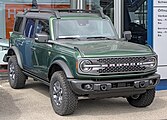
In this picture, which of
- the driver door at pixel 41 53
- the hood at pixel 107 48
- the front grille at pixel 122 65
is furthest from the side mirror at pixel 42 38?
the front grille at pixel 122 65

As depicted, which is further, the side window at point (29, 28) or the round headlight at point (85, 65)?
the side window at point (29, 28)

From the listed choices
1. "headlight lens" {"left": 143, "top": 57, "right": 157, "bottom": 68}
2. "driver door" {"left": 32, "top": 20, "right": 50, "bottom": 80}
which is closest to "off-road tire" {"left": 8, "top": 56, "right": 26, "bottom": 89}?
"driver door" {"left": 32, "top": 20, "right": 50, "bottom": 80}

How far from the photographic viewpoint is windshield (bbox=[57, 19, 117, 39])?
25.6 ft

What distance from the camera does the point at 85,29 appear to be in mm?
7973

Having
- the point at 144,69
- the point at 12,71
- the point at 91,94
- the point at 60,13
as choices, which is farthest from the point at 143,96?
the point at 12,71

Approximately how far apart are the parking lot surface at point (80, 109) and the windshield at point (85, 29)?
1.44 meters

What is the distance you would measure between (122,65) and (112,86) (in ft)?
1.42

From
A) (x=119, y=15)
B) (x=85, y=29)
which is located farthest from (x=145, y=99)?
(x=119, y=15)

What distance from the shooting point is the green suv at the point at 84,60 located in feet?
21.7

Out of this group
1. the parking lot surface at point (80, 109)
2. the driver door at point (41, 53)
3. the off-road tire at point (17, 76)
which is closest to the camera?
the parking lot surface at point (80, 109)

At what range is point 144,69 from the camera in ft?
23.0

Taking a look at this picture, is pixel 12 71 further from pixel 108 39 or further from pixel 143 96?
pixel 143 96

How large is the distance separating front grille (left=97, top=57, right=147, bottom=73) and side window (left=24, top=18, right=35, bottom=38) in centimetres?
263

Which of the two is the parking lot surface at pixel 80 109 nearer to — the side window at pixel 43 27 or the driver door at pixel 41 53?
the driver door at pixel 41 53
